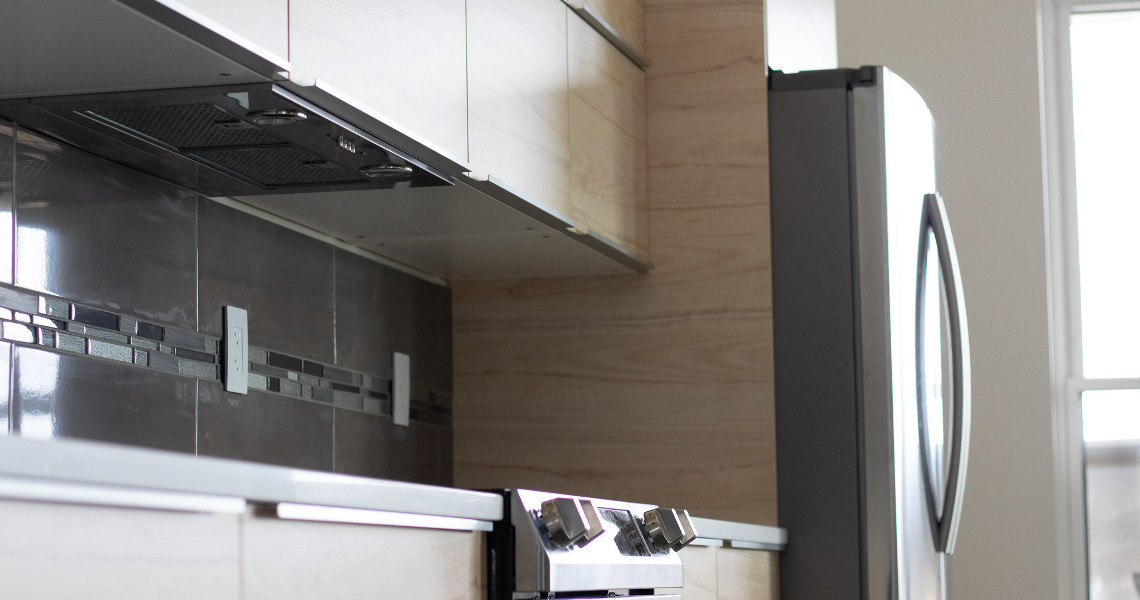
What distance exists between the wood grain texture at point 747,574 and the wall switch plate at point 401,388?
28.9 inches

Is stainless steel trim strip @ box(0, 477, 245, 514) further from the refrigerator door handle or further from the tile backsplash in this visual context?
the refrigerator door handle

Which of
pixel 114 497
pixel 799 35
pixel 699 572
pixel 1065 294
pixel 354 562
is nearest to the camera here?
pixel 114 497

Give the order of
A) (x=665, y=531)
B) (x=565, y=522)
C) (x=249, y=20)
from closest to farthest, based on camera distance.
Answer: (x=249, y=20) < (x=565, y=522) < (x=665, y=531)

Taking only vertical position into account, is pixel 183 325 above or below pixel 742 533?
above

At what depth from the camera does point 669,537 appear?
1.83 m

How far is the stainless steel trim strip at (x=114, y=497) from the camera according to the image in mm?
750

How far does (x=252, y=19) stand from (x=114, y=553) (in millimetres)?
653

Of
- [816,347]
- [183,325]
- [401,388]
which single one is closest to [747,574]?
[816,347]

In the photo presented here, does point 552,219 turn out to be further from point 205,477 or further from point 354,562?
point 205,477

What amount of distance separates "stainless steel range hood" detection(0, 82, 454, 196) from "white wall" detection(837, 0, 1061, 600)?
7.54 ft

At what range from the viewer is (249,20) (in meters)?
1.32

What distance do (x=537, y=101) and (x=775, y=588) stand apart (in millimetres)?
1103

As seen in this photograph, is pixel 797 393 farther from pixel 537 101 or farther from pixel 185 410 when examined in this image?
pixel 185 410

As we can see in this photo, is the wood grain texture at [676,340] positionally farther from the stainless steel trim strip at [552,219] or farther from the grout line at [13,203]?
the grout line at [13,203]
